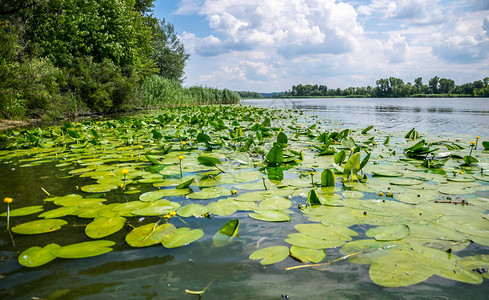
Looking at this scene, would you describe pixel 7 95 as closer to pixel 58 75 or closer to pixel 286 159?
pixel 58 75

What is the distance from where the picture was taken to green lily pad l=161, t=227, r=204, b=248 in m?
1.08

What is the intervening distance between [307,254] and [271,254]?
5.4 inches

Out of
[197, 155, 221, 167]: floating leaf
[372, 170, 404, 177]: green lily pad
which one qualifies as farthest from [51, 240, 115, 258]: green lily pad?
[372, 170, 404, 177]: green lily pad

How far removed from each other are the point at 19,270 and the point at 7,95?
7.13 meters

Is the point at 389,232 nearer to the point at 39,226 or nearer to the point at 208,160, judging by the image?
the point at 208,160

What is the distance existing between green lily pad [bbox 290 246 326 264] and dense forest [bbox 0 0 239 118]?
7587mm

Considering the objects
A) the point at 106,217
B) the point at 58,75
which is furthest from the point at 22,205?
the point at 58,75

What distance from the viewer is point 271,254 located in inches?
40.1

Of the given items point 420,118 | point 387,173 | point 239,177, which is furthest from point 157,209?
point 420,118

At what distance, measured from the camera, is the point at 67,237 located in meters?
1.15

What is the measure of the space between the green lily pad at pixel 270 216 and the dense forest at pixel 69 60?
23.8 feet

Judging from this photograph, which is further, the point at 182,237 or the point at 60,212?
the point at 60,212

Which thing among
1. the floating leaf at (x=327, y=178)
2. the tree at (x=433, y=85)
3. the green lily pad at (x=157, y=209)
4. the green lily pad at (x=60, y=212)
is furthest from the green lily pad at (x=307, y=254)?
the tree at (x=433, y=85)

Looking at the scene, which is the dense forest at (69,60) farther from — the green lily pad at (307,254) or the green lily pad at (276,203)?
the green lily pad at (307,254)
